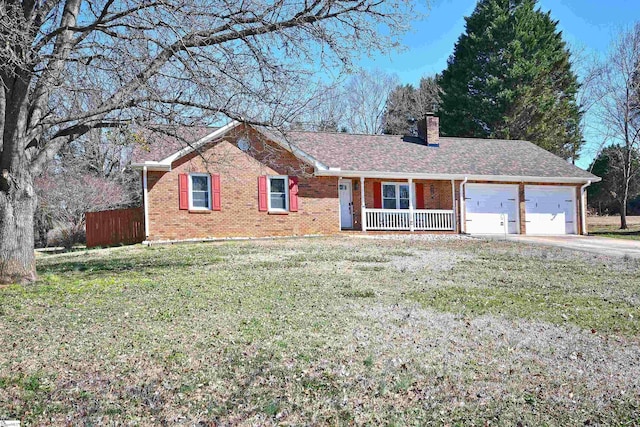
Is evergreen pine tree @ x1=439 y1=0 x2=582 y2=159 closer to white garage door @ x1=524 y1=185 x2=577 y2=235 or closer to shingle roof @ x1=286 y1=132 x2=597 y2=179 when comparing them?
shingle roof @ x1=286 y1=132 x2=597 y2=179

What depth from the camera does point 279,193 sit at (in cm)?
1897

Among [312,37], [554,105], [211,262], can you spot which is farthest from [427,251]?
[554,105]

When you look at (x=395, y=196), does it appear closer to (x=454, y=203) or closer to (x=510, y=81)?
(x=454, y=203)

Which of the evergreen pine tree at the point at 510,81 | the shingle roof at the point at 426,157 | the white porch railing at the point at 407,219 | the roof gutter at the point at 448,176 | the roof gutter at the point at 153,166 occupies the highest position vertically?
the evergreen pine tree at the point at 510,81

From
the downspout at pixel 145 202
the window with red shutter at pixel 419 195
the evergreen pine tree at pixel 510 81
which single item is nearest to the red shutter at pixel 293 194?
the downspout at pixel 145 202

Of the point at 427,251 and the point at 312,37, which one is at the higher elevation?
the point at 312,37

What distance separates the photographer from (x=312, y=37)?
9133 mm

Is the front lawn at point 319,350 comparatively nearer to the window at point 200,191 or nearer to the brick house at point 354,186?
the brick house at point 354,186

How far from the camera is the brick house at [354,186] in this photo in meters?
17.5

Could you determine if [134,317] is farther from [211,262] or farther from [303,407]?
[211,262]

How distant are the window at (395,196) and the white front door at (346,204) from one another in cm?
149

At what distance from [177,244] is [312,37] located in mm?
9455

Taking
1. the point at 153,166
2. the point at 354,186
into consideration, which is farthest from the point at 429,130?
the point at 153,166

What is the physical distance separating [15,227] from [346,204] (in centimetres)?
1406
